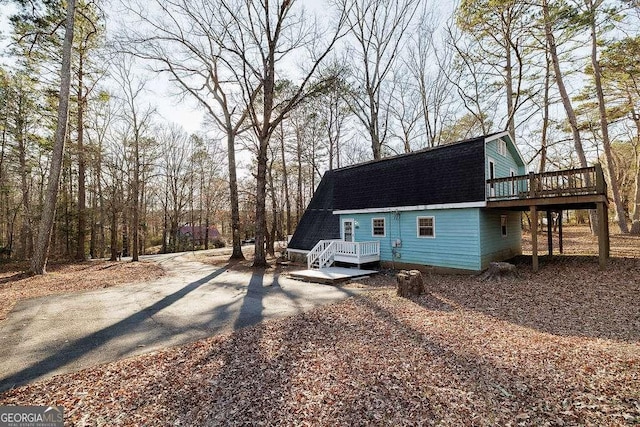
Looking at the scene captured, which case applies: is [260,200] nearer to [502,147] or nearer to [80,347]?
[80,347]

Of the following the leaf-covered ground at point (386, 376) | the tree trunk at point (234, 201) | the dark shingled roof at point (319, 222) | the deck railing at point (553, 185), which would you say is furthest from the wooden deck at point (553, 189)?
the tree trunk at point (234, 201)

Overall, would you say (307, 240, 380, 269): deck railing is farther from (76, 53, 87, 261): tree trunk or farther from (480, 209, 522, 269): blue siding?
(76, 53, 87, 261): tree trunk

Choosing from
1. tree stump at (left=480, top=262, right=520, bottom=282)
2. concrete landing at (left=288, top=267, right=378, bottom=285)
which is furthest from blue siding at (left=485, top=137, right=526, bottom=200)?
concrete landing at (left=288, top=267, right=378, bottom=285)

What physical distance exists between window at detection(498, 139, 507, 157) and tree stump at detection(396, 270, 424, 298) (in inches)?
334

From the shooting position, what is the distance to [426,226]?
489 inches

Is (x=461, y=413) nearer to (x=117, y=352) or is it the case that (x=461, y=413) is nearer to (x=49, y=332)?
(x=117, y=352)

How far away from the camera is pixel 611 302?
688cm

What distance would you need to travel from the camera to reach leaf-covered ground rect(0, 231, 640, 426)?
3.23 meters

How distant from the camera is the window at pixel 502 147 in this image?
513 inches

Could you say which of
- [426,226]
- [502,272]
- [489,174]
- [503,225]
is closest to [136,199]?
[426,226]

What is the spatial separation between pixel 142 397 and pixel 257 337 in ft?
7.19

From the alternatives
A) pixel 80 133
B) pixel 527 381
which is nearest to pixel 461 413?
pixel 527 381

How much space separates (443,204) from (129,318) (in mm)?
11023

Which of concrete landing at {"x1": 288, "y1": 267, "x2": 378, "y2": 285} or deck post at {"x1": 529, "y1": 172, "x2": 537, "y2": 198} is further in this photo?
concrete landing at {"x1": 288, "y1": 267, "x2": 378, "y2": 285}
